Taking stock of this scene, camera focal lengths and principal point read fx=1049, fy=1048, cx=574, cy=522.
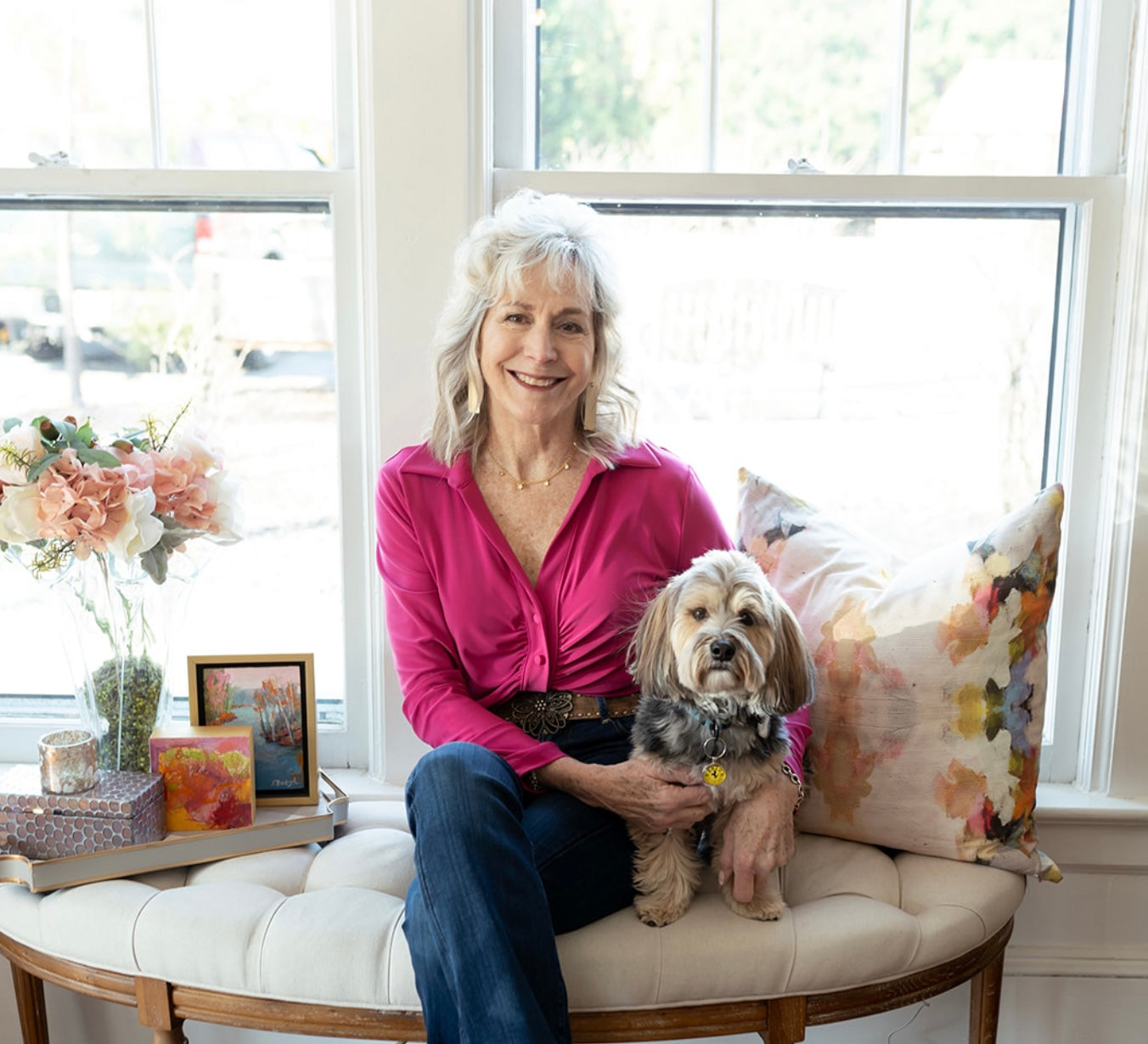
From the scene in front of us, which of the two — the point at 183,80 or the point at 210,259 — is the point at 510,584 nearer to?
the point at 210,259

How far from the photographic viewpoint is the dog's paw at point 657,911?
1.56m

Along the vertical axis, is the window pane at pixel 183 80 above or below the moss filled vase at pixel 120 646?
above

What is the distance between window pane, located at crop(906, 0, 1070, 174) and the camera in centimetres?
206

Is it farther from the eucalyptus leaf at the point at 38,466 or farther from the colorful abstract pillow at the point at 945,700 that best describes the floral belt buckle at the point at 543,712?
the eucalyptus leaf at the point at 38,466

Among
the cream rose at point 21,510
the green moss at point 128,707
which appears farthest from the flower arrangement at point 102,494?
the green moss at point 128,707

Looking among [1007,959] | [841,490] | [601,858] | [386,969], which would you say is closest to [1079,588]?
[841,490]

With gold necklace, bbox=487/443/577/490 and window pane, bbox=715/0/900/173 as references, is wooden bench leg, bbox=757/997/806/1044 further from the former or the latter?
window pane, bbox=715/0/900/173

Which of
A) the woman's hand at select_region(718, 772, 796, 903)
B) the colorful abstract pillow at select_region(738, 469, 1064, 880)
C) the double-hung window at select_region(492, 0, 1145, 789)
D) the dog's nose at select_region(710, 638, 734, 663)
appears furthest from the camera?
the double-hung window at select_region(492, 0, 1145, 789)

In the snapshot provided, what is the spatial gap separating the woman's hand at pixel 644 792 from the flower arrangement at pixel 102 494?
0.75 metres

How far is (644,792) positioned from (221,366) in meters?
1.26

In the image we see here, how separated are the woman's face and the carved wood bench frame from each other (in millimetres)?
964

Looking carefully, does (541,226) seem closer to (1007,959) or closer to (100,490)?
(100,490)

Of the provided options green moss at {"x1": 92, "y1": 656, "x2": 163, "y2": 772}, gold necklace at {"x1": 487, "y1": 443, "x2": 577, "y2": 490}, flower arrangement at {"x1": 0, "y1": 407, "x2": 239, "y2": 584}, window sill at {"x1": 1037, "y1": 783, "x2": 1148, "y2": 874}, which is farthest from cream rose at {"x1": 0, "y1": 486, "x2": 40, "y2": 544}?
window sill at {"x1": 1037, "y1": 783, "x2": 1148, "y2": 874}

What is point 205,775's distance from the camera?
1.75 meters
